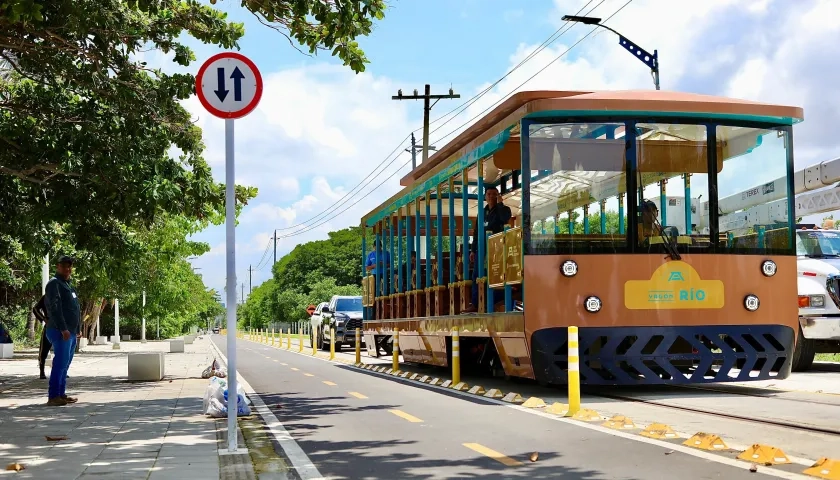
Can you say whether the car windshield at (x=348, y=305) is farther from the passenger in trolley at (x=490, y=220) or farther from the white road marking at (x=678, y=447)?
the white road marking at (x=678, y=447)

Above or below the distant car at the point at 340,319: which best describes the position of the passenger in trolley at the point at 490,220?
above

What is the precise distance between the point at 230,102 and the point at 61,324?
18.9 ft

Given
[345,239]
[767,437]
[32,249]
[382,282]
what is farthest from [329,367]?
[345,239]

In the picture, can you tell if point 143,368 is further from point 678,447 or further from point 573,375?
point 678,447

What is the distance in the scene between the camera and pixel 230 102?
8297 millimetres

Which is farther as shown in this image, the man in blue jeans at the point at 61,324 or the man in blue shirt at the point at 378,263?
the man in blue shirt at the point at 378,263

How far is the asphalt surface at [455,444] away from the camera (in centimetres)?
691

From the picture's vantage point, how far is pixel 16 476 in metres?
6.99

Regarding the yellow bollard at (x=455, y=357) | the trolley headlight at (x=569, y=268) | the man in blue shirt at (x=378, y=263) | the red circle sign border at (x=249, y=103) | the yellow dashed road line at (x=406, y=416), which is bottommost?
the yellow dashed road line at (x=406, y=416)

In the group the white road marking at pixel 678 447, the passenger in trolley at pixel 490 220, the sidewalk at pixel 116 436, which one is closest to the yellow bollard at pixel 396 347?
the sidewalk at pixel 116 436

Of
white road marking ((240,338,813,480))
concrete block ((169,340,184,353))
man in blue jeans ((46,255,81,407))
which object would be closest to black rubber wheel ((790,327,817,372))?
white road marking ((240,338,813,480))

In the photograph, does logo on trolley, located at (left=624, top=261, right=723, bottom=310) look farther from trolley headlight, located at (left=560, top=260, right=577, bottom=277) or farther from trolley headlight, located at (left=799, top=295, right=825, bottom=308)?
trolley headlight, located at (left=799, top=295, right=825, bottom=308)

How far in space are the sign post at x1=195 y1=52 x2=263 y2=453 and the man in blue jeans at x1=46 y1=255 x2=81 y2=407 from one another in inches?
207

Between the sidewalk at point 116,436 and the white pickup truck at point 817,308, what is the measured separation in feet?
32.8
